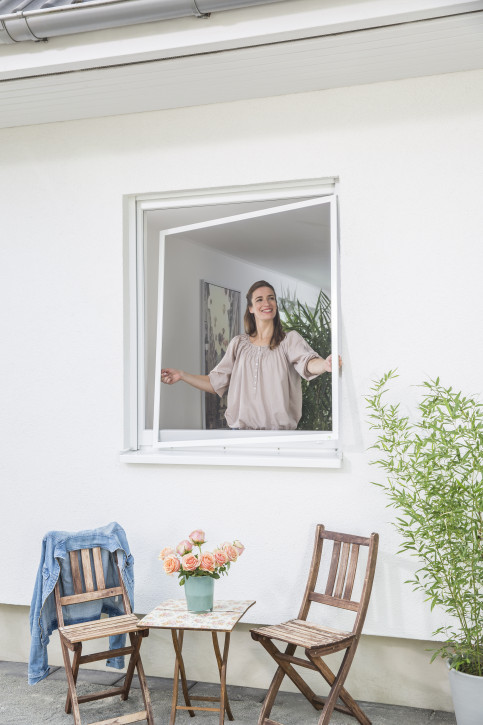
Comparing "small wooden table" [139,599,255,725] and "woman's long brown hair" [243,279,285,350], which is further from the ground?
"woman's long brown hair" [243,279,285,350]

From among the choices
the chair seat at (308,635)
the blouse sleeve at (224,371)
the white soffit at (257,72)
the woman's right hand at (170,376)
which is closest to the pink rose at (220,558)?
the chair seat at (308,635)

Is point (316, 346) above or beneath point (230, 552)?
above

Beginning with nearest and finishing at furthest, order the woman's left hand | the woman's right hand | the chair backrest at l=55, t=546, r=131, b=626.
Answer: the chair backrest at l=55, t=546, r=131, b=626 → the woman's left hand → the woman's right hand

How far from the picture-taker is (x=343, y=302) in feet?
12.8

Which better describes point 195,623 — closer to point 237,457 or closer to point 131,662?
point 131,662

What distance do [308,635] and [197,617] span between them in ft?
1.70

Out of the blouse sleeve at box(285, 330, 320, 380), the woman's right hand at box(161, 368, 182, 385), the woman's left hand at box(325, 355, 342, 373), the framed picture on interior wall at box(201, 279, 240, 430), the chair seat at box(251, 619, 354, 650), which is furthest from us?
the woman's right hand at box(161, 368, 182, 385)

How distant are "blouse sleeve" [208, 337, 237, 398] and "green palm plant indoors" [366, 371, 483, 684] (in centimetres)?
96

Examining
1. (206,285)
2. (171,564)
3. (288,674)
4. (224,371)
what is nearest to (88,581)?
(171,564)

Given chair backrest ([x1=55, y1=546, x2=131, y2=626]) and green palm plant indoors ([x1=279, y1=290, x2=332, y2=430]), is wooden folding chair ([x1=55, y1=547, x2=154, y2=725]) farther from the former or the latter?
green palm plant indoors ([x1=279, y1=290, x2=332, y2=430])

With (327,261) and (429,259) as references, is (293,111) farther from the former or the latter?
(429,259)

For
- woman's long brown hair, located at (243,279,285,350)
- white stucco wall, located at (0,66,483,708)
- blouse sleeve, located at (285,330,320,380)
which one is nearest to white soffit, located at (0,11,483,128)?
white stucco wall, located at (0,66,483,708)

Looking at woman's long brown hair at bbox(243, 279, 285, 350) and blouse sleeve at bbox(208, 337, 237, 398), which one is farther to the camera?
blouse sleeve at bbox(208, 337, 237, 398)

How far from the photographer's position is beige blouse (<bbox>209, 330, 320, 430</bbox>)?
414 cm
